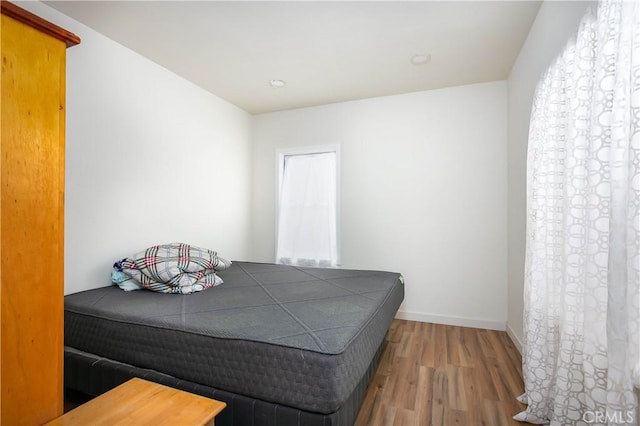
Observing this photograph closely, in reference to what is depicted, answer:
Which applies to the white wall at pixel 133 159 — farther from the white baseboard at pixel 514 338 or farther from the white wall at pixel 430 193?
the white baseboard at pixel 514 338

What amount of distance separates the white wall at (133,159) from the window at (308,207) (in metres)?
0.72

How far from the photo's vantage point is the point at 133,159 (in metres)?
2.46

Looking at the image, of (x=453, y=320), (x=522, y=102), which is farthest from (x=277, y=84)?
(x=453, y=320)

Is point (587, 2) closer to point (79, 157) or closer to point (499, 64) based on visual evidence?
point (499, 64)

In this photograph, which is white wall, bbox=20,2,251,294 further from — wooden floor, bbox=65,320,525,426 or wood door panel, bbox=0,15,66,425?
wood door panel, bbox=0,15,66,425

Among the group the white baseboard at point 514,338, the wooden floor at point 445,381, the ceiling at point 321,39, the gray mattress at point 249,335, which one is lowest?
the wooden floor at point 445,381

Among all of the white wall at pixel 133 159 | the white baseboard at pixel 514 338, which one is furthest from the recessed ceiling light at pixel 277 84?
the white baseboard at pixel 514 338

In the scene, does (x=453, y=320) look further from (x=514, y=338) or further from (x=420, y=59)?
(x=420, y=59)

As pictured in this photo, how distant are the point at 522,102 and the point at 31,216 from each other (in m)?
3.18

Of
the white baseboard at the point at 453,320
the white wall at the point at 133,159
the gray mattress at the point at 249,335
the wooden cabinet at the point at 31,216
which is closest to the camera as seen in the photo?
the wooden cabinet at the point at 31,216

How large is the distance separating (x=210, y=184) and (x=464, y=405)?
122 inches

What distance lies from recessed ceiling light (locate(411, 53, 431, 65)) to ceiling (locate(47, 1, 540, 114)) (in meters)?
0.04

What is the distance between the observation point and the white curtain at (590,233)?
90 centimetres

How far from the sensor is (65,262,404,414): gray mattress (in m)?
1.20
